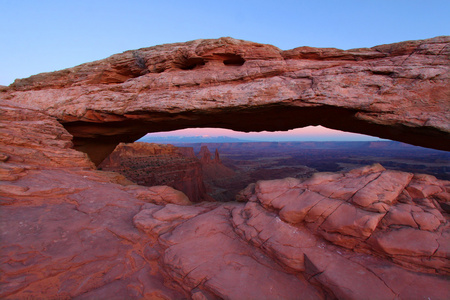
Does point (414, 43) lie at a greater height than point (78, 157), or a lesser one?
greater

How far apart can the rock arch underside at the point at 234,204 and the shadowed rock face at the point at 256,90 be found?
0.05m

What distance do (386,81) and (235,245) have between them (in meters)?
7.11

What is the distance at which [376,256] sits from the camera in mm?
3852

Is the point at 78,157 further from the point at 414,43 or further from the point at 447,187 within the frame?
the point at 414,43

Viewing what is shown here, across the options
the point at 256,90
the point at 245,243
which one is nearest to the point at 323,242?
the point at 245,243

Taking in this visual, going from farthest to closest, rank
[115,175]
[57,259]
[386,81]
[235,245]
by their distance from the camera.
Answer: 1. [115,175]
2. [386,81]
3. [235,245]
4. [57,259]

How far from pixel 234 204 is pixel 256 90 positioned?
4.37m

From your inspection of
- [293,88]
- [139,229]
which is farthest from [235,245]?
[293,88]

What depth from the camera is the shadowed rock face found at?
21.0ft

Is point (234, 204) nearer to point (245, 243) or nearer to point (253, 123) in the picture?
point (245, 243)

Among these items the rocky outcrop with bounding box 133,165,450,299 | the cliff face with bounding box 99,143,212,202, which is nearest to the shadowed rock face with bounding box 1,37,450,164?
the rocky outcrop with bounding box 133,165,450,299

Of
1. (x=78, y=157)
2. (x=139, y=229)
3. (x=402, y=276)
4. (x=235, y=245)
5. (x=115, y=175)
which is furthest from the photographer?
(x=115, y=175)

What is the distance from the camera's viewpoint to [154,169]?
2305 cm

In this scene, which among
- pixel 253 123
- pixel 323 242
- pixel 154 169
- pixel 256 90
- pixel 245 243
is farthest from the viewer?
pixel 154 169
